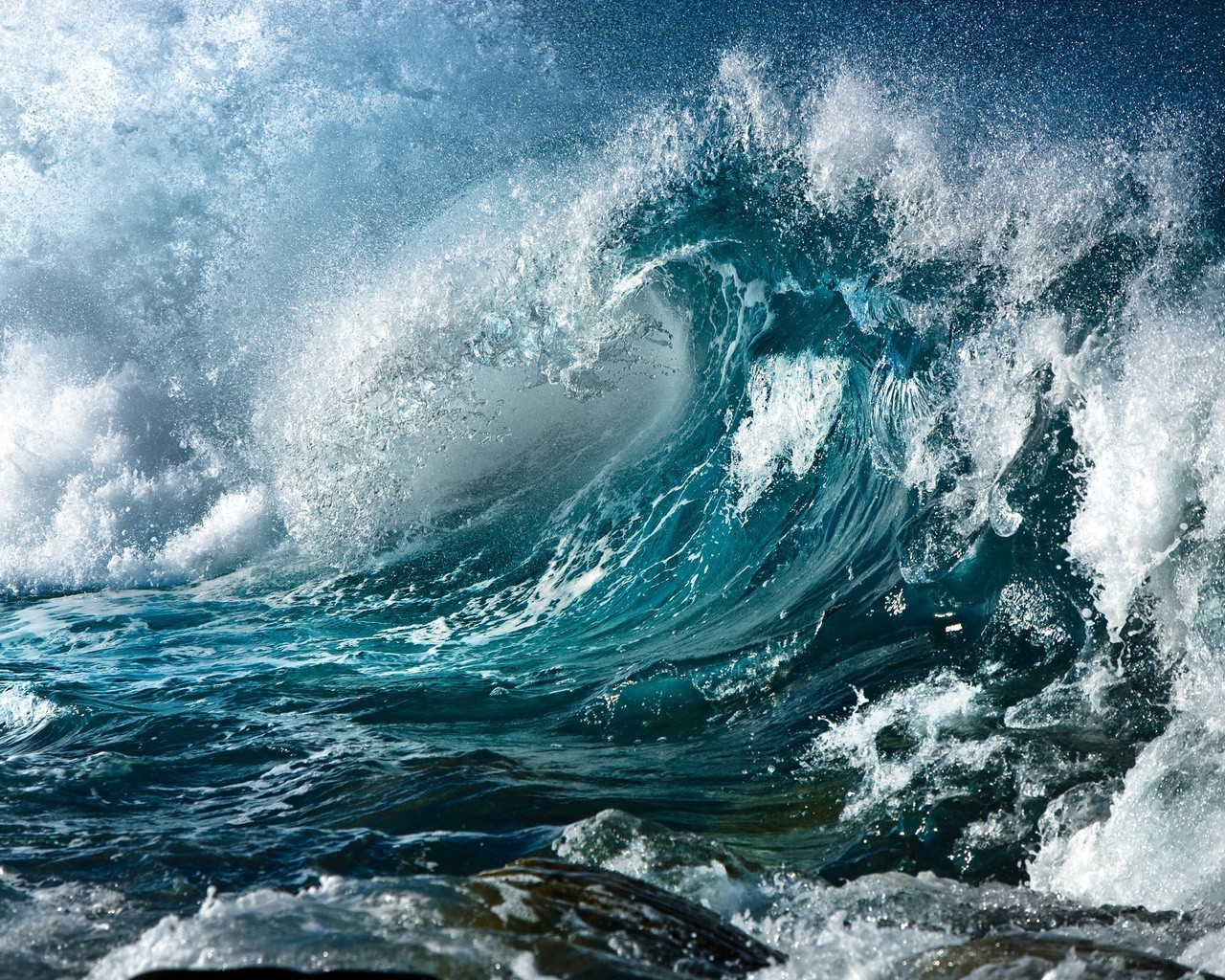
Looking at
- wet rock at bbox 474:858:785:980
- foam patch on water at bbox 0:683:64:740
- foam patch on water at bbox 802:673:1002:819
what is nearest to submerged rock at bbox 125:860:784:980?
wet rock at bbox 474:858:785:980

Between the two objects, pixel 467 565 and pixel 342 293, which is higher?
pixel 342 293

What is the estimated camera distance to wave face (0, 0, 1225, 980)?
330 cm

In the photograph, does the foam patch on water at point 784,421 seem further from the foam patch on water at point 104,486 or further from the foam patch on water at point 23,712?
the foam patch on water at point 104,486

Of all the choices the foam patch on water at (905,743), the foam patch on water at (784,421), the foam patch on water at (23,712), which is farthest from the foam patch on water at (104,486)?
the foam patch on water at (905,743)

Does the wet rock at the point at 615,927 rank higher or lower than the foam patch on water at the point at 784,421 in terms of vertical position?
lower

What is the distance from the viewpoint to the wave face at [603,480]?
10.8 feet

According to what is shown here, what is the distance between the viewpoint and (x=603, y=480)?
7.59 metres

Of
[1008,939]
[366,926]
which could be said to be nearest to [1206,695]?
[1008,939]

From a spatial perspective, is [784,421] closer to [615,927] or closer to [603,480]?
[603,480]

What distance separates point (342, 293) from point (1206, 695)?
7.72 m

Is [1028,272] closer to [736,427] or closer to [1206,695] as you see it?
[736,427]

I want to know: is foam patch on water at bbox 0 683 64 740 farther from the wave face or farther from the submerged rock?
the submerged rock

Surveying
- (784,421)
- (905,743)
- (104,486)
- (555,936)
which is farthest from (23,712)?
(104,486)

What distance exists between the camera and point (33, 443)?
1018 centimetres
